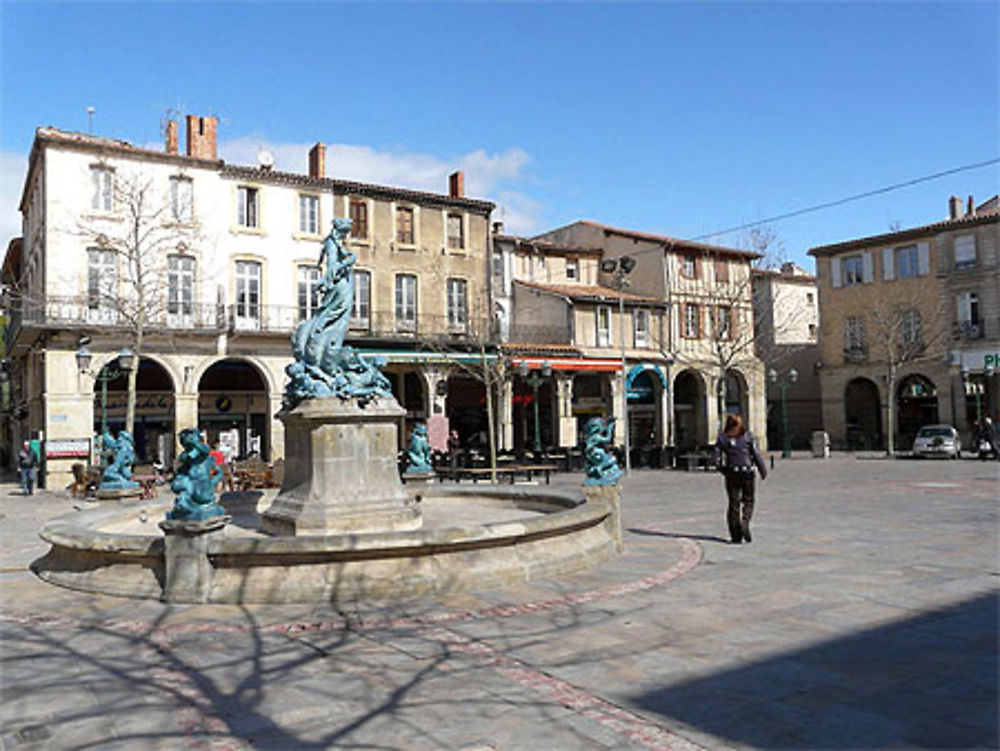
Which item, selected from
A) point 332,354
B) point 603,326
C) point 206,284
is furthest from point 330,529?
point 603,326

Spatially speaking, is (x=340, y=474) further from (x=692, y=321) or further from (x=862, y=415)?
(x=862, y=415)

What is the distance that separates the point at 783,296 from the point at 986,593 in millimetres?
44750

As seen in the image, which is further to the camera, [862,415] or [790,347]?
[790,347]

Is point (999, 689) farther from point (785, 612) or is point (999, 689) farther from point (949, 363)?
point (949, 363)

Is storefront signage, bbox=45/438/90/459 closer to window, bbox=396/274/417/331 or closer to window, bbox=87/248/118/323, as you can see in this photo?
window, bbox=87/248/118/323

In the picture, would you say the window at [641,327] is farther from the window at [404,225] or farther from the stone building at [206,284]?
the window at [404,225]

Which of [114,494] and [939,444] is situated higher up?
[114,494]

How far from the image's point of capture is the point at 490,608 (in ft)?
23.1

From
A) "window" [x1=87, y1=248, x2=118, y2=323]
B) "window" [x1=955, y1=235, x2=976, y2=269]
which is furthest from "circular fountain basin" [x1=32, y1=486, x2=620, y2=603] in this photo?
"window" [x1=955, y1=235, x2=976, y2=269]

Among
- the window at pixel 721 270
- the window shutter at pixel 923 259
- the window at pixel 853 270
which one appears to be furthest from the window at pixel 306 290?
the window shutter at pixel 923 259

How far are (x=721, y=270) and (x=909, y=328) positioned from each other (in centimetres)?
957

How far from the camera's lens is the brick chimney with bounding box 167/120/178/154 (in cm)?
3006

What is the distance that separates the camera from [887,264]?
41.4m

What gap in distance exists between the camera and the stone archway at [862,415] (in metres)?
42.1
